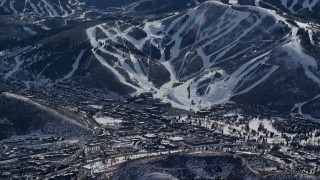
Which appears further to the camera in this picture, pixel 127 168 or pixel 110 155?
pixel 110 155

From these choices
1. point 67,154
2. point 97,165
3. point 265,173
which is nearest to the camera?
point 265,173

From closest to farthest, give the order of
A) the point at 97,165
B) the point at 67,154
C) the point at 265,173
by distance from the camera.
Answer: the point at 265,173 → the point at 97,165 → the point at 67,154

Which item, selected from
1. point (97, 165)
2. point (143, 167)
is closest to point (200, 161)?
point (143, 167)

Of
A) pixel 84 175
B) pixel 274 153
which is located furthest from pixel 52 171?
pixel 274 153

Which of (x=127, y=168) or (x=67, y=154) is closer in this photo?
(x=127, y=168)

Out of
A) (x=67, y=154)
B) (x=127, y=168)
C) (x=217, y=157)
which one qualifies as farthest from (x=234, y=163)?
(x=67, y=154)

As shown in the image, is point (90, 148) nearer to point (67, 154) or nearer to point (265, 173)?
point (67, 154)

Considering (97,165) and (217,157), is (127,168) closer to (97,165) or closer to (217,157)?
(97,165)

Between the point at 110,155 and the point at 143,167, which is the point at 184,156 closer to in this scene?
the point at 143,167
